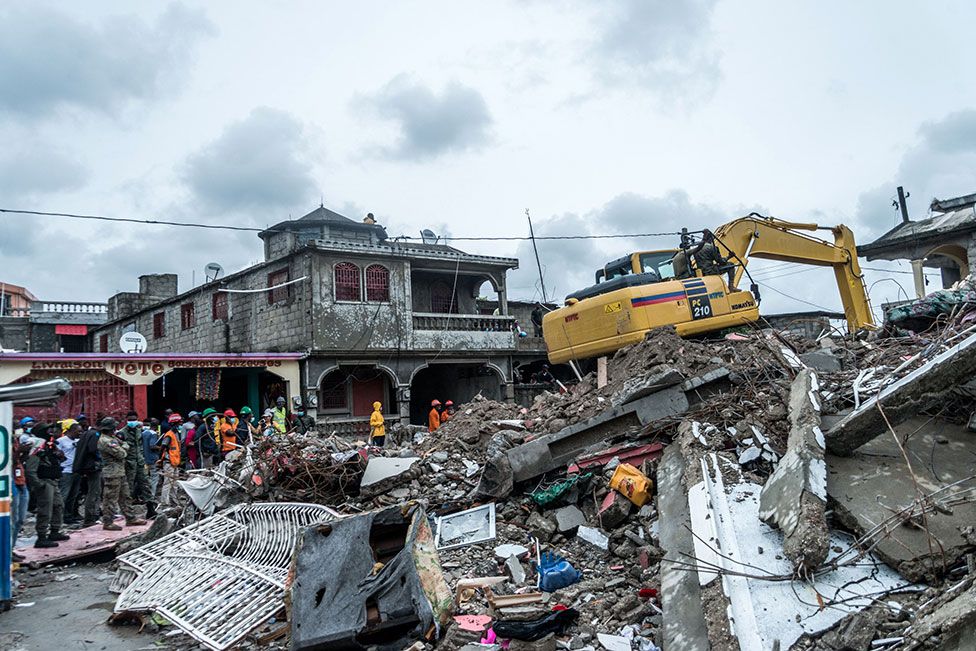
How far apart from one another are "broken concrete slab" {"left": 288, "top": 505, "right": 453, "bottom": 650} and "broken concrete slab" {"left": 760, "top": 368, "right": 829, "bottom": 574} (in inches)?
83.4

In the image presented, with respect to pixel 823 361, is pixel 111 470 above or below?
below

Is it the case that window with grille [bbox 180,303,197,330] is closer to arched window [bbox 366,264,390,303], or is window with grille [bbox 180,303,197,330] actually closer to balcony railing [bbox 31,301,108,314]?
arched window [bbox 366,264,390,303]

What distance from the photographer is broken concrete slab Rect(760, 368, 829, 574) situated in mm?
3221

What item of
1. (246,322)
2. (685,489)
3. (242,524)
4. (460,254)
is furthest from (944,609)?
(246,322)

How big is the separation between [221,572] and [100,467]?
4514 millimetres

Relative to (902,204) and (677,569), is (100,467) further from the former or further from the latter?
(902,204)

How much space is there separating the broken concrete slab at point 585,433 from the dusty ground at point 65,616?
3.50 m

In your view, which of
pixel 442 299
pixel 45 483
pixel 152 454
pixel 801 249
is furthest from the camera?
pixel 442 299

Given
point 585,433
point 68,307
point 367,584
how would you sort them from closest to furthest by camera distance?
point 367,584
point 585,433
point 68,307

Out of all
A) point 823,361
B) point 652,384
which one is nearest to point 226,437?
point 652,384

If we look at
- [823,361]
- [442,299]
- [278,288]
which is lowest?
[823,361]

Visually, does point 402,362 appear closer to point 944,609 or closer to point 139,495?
point 139,495

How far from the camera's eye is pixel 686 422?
586 cm

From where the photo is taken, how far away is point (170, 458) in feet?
35.3
